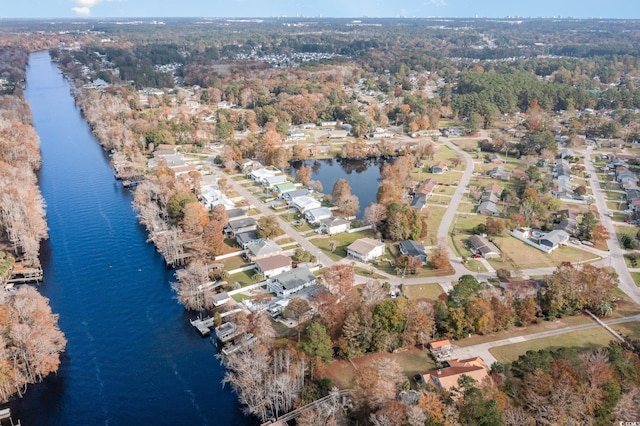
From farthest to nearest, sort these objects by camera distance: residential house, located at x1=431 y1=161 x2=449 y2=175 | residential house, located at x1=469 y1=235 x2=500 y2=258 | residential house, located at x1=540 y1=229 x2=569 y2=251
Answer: residential house, located at x1=431 y1=161 x2=449 y2=175 < residential house, located at x1=540 y1=229 x2=569 y2=251 < residential house, located at x1=469 y1=235 x2=500 y2=258

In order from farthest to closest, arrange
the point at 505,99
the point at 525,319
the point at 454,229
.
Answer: the point at 505,99 < the point at 454,229 < the point at 525,319

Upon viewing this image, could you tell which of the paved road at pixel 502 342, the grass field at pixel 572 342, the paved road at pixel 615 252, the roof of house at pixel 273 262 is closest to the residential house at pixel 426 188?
the paved road at pixel 615 252

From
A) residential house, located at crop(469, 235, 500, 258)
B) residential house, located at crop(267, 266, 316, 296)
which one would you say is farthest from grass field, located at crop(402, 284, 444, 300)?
residential house, located at crop(267, 266, 316, 296)

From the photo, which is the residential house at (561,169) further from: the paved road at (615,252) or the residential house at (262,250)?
the residential house at (262,250)

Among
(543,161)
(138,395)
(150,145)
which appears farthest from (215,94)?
(138,395)

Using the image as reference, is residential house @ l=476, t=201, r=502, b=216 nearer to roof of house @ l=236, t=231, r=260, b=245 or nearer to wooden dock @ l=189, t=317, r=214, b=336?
roof of house @ l=236, t=231, r=260, b=245

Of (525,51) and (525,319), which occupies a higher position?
(525,51)

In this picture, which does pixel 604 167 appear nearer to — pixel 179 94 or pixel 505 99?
pixel 505 99
